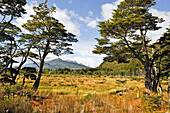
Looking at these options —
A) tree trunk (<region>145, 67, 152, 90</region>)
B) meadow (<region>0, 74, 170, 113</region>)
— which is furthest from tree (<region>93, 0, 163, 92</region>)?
meadow (<region>0, 74, 170, 113</region>)

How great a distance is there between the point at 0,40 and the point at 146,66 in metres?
15.0

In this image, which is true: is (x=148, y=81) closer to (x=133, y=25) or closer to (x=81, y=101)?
(x=133, y=25)

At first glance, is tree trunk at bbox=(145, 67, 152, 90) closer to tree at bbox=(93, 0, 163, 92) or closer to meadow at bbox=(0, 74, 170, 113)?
tree at bbox=(93, 0, 163, 92)

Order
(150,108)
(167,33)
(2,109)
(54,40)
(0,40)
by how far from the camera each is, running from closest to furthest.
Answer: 1. (2,109)
2. (150,108)
3. (167,33)
4. (0,40)
5. (54,40)

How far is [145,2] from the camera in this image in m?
11.4

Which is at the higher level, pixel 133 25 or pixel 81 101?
pixel 133 25

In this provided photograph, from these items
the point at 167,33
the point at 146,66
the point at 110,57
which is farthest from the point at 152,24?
the point at 110,57

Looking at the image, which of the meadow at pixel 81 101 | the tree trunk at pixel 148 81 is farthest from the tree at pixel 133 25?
the meadow at pixel 81 101

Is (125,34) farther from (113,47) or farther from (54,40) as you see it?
(54,40)

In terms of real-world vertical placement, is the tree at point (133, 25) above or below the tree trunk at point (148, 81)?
above

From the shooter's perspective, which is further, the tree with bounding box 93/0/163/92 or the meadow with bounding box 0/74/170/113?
the tree with bounding box 93/0/163/92

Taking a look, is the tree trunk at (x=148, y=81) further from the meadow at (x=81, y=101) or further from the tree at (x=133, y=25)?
the meadow at (x=81, y=101)

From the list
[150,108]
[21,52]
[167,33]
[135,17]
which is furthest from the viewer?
[21,52]

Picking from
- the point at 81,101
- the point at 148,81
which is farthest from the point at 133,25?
the point at 81,101
